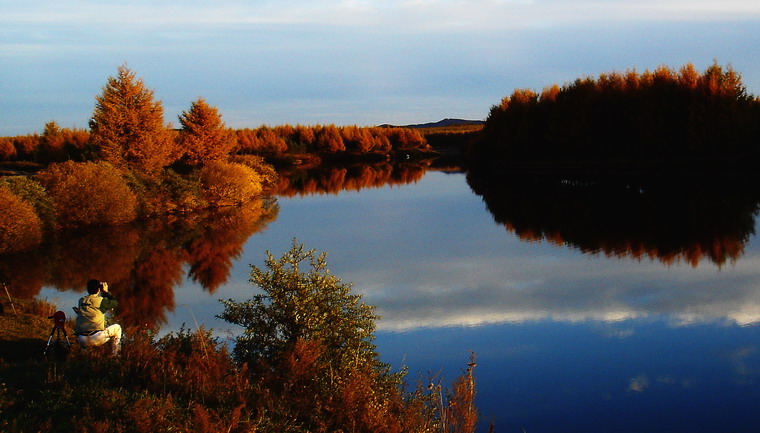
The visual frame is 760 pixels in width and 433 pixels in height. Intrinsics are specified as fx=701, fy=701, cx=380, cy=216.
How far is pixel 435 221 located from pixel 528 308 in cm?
1668

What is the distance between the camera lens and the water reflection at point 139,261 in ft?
51.1

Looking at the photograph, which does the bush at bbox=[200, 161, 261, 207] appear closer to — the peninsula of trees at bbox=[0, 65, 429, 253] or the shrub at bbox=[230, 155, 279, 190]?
the peninsula of trees at bbox=[0, 65, 429, 253]

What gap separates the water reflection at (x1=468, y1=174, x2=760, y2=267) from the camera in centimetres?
2091

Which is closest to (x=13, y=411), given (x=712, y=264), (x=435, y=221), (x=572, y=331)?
(x=572, y=331)

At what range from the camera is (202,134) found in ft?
132

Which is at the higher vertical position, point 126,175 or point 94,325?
point 126,175

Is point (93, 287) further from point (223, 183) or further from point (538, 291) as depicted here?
point (223, 183)

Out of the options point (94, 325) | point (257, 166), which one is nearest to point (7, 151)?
point (257, 166)

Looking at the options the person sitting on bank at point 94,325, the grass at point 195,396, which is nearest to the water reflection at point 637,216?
the grass at point 195,396

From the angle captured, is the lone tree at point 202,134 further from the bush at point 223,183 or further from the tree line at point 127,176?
the bush at point 223,183

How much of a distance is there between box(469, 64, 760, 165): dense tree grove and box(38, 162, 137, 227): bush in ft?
128

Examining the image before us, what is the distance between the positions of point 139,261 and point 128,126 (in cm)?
1328

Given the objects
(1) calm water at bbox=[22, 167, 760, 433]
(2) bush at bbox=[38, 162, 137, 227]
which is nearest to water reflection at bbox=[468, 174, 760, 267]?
(1) calm water at bbox=[22, 167, 760, 433]

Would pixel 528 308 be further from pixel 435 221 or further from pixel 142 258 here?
pixel 435 221
